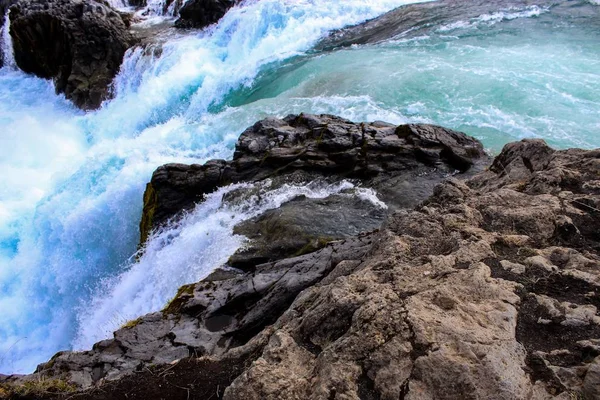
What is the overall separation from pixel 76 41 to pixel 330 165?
56.9 feet

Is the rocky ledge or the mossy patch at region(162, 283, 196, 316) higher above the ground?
the rocky ledge

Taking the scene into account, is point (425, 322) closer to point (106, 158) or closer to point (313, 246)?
point (313, 246)

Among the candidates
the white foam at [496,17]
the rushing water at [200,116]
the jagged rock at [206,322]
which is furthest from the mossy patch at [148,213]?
the white foam at [496,17]

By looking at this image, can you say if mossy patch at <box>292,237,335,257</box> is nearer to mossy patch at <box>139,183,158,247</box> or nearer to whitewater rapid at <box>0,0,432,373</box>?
whitewater rapid at <box>0,0,432,373</box>

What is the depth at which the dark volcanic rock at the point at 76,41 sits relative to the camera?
67.3 feet

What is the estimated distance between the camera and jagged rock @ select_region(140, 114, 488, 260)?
8938mm

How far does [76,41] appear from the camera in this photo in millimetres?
20703

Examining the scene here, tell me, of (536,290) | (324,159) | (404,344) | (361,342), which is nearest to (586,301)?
(536,290)

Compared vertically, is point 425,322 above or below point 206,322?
above

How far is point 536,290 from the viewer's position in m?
3.27

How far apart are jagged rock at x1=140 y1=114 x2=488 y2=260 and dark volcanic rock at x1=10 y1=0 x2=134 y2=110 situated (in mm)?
12418

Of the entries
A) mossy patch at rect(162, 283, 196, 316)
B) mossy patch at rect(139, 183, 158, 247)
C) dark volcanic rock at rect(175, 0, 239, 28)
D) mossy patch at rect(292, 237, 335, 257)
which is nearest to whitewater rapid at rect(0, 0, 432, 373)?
mossy patch at rect(139, 183, 158, 247)

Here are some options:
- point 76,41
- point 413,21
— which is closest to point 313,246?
point 413,21

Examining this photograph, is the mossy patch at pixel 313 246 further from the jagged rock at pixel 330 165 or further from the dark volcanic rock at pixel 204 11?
the dark volcanic rock at pixel 204 11
